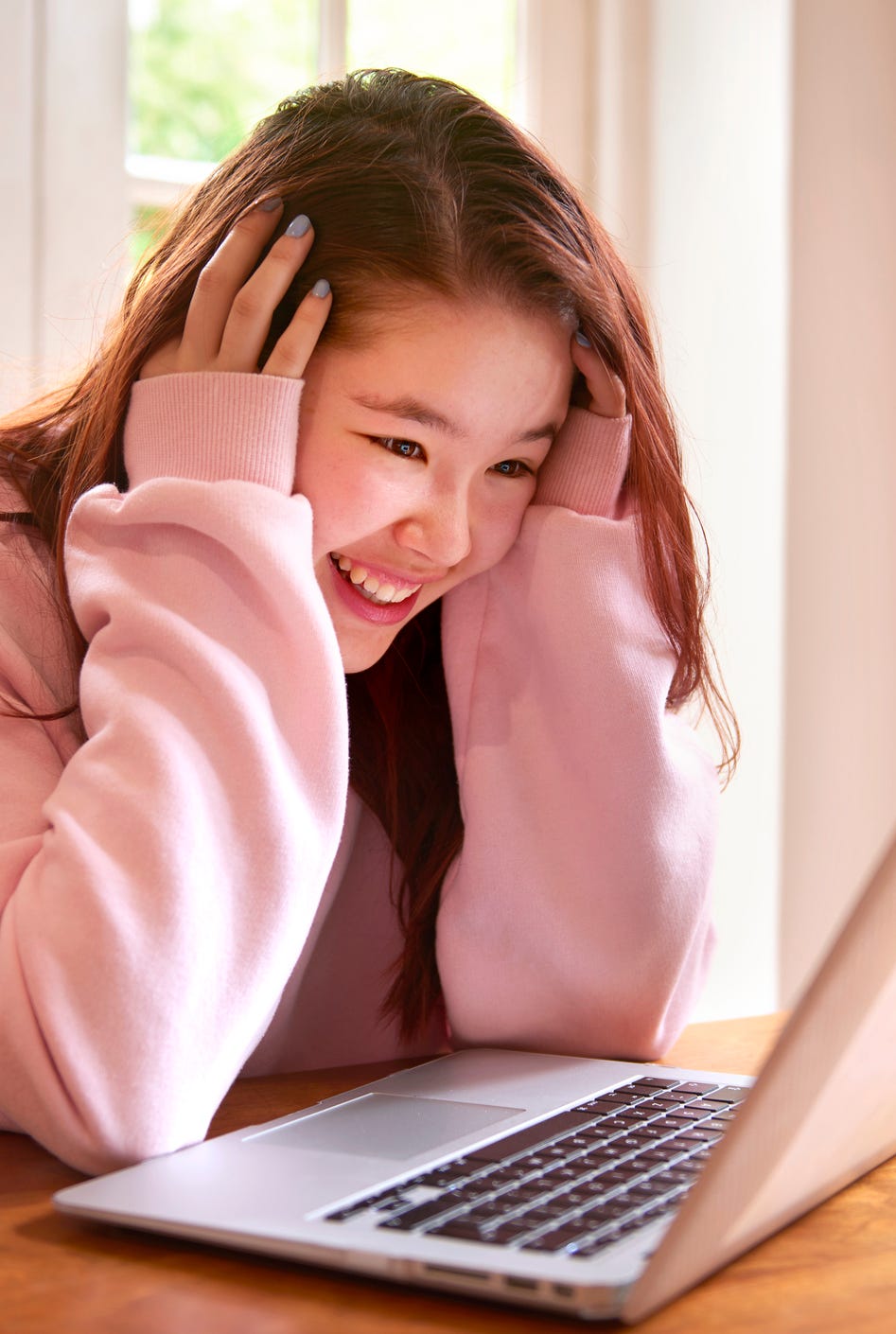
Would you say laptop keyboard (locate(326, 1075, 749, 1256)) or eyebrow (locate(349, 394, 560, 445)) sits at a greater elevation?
eyebrow (locate(349, 394, 560, 445))

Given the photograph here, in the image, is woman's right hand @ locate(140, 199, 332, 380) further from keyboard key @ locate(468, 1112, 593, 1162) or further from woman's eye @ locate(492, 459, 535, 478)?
keyboard key @ locate(468, 1112, 593, 1162)

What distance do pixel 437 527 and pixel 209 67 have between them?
120 cm

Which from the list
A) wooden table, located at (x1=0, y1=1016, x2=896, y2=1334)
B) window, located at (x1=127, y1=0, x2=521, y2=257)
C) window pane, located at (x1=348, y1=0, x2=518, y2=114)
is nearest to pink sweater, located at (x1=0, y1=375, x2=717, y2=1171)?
wooden table, located at (x1=0, y1=1016, x2=896, y2=1334)

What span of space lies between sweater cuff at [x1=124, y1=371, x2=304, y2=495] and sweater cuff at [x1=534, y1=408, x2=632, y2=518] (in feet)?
0.77

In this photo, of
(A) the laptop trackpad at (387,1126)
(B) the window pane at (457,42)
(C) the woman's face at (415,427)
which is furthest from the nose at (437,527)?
(B) the window pane at (457,42)

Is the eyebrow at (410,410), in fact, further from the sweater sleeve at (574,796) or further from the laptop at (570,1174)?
the laptop at (570,1174)

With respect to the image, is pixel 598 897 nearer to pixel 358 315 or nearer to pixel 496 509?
pixel 496 509

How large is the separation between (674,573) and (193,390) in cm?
39

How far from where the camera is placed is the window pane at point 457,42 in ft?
6.50

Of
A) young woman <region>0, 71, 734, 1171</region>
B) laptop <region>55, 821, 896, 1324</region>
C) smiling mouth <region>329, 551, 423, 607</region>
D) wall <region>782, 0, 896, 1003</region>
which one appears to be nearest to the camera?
laptop <region>55, 821, 896, 1324</region>

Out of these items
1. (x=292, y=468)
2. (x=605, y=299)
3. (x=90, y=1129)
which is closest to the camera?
(x=90, y=1129)

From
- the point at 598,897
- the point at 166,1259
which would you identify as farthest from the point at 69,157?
the point at 166,1259

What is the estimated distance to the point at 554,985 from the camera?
3.06 ft

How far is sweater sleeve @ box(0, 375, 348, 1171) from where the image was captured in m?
0.65
